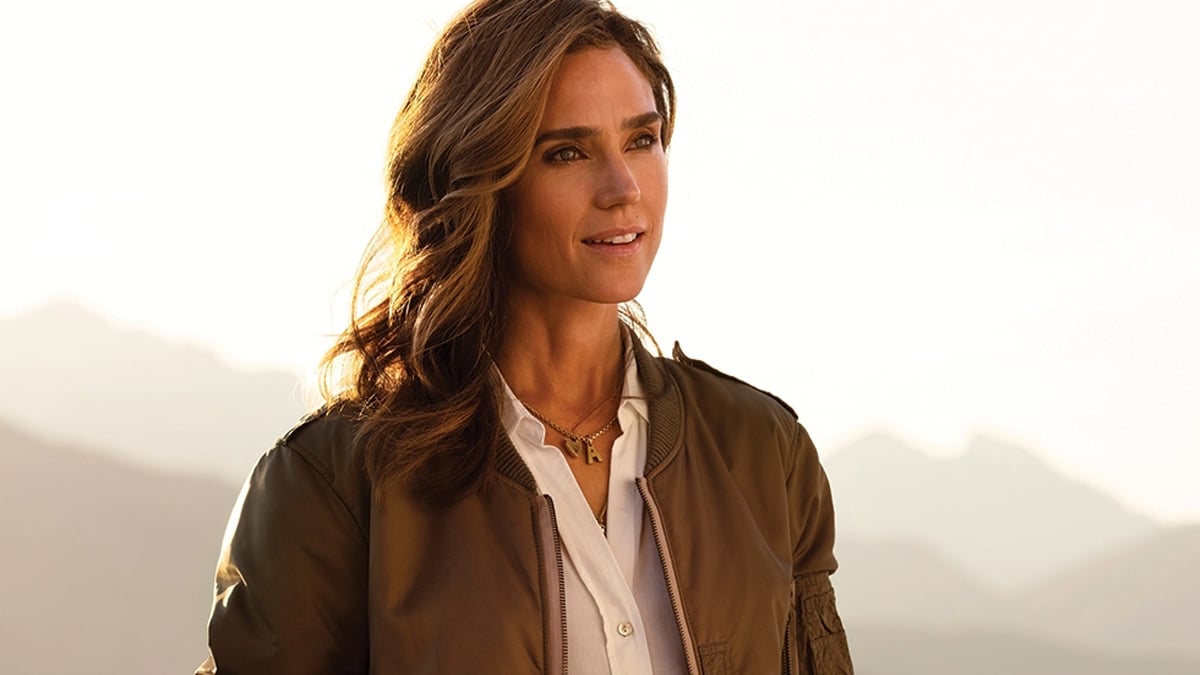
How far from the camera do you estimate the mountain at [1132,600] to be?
217 inches

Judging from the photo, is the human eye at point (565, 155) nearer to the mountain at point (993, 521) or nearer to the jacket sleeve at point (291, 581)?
the jacket sleeve at point (291, 581)

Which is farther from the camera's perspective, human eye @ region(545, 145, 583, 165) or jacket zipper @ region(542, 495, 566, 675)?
human eye @ region(545, 145, 583, 165)

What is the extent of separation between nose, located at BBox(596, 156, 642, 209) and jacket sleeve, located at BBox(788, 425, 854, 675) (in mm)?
686

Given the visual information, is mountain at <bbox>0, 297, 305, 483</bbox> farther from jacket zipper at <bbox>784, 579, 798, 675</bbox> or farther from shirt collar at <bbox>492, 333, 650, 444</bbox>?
jacket zipper at <bbox>784, 579, 798, 675</bbox>

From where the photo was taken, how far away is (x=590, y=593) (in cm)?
234

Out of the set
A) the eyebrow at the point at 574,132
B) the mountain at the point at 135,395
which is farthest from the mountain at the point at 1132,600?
the eyebrow at the point at 574,132

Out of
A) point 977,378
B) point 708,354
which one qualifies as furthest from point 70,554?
point 977,378

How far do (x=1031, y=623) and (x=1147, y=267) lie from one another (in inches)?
56.4

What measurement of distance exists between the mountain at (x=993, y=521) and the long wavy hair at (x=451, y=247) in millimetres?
3193

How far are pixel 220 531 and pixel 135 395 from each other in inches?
22.5

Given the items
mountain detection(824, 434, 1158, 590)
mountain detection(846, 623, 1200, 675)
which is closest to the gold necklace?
mountain detection(824, 434, 1158, 590)

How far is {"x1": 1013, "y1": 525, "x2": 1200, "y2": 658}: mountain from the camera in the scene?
550cm

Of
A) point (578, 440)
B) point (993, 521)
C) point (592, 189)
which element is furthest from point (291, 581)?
point (993, 521)

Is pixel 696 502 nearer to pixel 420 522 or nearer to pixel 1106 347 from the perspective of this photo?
pixel 420 522
